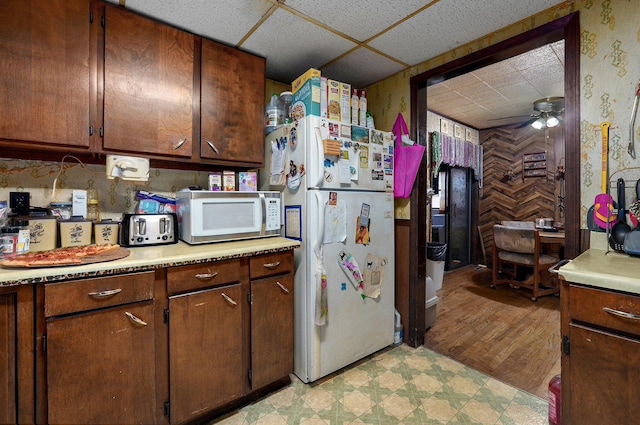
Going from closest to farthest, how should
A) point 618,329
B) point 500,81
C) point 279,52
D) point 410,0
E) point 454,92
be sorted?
point 618,329 < point 410,0 < point 279,52 < point 500,81 < point 454,92

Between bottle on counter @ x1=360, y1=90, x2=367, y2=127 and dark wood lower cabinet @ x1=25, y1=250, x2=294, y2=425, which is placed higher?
bottle on counter @ x1=360, y1=90, x2=367, y2=127

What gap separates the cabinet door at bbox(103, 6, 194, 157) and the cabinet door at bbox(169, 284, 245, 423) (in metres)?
0.92

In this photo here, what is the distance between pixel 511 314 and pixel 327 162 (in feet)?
8.82

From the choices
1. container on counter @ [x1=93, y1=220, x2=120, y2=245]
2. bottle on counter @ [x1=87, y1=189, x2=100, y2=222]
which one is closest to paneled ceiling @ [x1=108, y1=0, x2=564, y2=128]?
bottle on counter @ [x1=87, y1=189, x2=100, y2=222]

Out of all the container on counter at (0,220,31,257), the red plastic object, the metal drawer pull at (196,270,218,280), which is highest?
the container on counter at (0,220,31,257)

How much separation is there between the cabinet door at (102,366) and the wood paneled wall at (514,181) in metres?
5.14

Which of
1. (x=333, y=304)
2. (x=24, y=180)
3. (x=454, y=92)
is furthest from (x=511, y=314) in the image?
(x=24, y=180)

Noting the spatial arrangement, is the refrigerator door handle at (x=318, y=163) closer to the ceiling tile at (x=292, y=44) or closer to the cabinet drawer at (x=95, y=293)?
the ceiling tile at (x=292, y=44)

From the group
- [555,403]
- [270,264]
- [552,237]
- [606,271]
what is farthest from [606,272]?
[552,237]

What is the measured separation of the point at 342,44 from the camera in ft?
6.63

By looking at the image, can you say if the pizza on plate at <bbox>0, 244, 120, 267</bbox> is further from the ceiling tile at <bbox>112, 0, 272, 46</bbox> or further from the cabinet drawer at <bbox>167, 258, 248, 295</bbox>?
the ceiling tile at <bbox>112, 0, 272, 46</bbox>

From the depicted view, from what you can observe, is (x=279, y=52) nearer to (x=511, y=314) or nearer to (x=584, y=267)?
(x=584, y=267)

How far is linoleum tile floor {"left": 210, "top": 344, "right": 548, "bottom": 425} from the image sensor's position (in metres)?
1.61

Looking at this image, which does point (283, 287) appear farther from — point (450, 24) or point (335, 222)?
point (450, 24)
